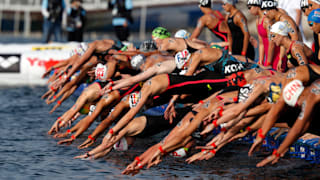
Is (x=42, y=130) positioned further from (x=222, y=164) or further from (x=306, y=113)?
(x=306, y=113)

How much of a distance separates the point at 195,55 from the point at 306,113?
2794 mm

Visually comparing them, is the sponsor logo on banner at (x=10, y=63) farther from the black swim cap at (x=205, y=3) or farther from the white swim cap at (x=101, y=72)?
the white swim cap at (x=101, y=72)

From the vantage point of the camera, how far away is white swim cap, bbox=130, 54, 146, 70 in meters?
10.2

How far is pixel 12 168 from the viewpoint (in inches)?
324

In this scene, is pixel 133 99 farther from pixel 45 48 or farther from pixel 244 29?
pixel 45 48

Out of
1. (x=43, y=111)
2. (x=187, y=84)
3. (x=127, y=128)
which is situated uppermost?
(x=187, y=84)

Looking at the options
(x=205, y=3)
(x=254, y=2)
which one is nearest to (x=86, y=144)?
(x=254, y=2)

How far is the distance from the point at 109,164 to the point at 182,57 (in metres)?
2.00

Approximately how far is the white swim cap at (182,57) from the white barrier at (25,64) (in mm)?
A: 9167

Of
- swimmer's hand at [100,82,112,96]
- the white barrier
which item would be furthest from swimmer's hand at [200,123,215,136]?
the white barrier

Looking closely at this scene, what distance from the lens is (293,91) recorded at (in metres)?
6.75

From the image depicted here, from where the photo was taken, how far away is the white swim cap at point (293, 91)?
6742 mm

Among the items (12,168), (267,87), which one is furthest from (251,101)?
(12,168)

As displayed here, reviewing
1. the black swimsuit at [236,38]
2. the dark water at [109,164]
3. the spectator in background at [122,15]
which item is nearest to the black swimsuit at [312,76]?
the dark water at [109,164]
